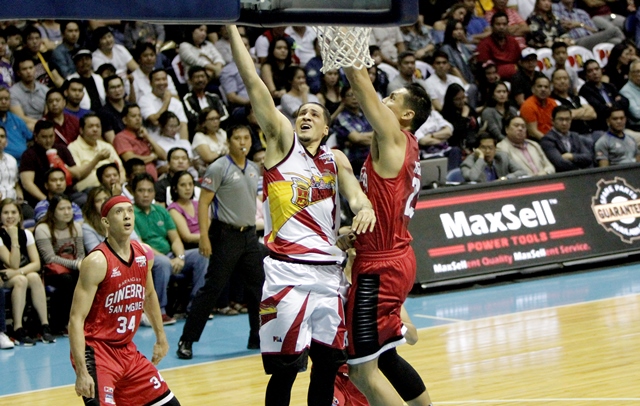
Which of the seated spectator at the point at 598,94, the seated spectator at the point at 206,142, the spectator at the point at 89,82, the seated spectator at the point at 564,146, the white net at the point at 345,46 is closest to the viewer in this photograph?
the white net at the point at 345,46

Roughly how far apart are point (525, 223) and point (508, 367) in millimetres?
4726

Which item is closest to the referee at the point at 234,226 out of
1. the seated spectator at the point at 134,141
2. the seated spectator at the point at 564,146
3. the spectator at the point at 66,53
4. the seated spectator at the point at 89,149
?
the seated spectator at the point at 89,149

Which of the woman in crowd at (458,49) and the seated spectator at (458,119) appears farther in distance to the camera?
the woman in crowd at (458,49)

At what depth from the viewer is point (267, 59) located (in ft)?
48.2

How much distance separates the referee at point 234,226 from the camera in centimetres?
994

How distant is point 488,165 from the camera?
13664 mm

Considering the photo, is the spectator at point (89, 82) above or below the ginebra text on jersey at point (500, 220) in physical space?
above

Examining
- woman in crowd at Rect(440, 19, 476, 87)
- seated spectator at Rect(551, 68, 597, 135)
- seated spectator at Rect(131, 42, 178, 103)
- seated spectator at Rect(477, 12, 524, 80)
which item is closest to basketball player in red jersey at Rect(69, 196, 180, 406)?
seated spectator at Rect(131, 42, 178, 103)

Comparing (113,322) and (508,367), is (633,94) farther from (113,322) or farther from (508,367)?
(113,322)

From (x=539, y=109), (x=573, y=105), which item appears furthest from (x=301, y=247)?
(x=573, y=105)

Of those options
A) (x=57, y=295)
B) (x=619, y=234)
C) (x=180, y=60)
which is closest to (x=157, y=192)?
(x=57, y=295)

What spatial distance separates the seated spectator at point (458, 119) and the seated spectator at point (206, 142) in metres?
3.66

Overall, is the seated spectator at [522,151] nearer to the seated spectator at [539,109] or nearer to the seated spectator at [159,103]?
the seated spectator at [539,109]

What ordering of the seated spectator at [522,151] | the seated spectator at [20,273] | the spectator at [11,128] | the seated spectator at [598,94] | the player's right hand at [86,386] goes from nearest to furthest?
the player's right hand at [86,386] → the seated spectator at [20,273] → the spectator at [11,128] → the seated spectator at [522,151] → the seated spectator at [598,94]
